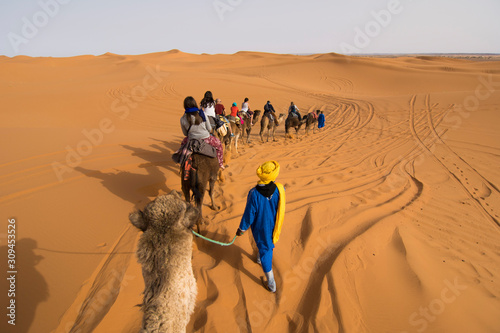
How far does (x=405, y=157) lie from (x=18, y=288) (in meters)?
10.6

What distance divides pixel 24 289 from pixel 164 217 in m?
3.10

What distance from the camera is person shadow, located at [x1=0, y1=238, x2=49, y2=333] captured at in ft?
8.85

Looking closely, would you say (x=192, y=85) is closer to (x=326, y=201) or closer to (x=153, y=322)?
(x=326, y=201)

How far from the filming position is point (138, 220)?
1.57 meters

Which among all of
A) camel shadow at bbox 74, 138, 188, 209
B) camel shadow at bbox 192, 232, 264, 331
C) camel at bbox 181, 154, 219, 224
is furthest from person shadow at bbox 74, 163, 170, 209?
camel shadow at bbox 192, 232, 264, 331

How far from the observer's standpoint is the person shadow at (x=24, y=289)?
270cm

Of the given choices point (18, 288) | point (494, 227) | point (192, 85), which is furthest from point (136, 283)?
point (192, 85)

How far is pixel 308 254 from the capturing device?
3.82 m

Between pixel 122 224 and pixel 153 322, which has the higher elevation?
pixel 153 322

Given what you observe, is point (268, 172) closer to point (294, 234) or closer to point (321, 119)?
point (294, 234)

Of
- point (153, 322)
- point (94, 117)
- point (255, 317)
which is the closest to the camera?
point (153, 322)

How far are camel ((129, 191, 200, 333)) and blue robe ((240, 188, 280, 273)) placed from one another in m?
1.38

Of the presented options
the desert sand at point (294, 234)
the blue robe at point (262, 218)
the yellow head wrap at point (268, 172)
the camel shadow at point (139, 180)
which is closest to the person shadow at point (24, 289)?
the desert sand at point (294, 234)

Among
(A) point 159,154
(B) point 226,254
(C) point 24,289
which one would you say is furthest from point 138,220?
(A) point 159,154
